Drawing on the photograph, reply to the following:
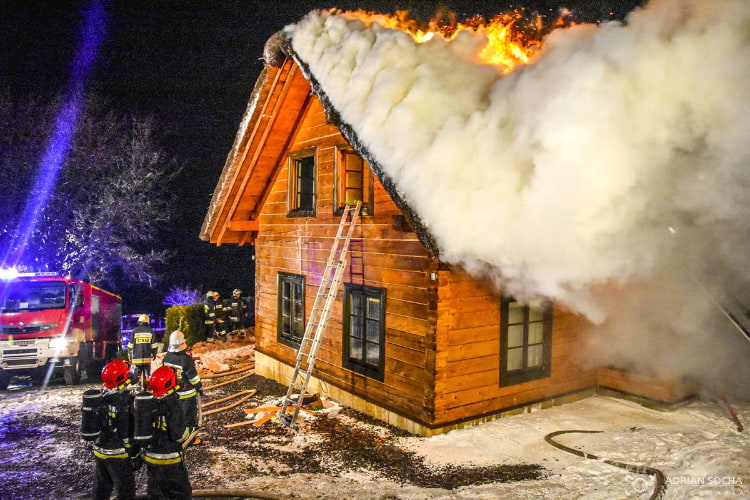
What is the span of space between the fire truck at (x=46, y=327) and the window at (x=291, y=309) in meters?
5.17

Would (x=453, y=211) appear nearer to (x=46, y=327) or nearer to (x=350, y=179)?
(x=350, y=179)

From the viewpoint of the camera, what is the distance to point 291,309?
11312 mm

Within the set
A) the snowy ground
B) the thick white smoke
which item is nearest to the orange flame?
the thick white smoke

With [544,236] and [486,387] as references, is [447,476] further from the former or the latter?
[544,236]

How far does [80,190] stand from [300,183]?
55.9ft

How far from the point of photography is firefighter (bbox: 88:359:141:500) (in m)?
5.34

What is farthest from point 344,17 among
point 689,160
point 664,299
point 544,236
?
point 664,299

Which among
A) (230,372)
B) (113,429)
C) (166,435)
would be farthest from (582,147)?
(230,372)

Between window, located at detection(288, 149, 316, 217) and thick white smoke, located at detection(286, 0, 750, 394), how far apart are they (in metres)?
2.82

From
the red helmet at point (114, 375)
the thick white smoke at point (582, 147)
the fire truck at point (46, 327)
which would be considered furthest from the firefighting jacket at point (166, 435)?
the fire truck at point (46, 327)

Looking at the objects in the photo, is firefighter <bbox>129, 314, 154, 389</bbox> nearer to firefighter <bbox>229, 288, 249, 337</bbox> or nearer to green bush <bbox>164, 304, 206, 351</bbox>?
green bush <bbox>164, 304, 206, 351</bbox>

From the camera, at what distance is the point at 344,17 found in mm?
9203

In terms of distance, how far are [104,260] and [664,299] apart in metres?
24.1

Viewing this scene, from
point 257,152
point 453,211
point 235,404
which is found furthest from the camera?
point 257,152
